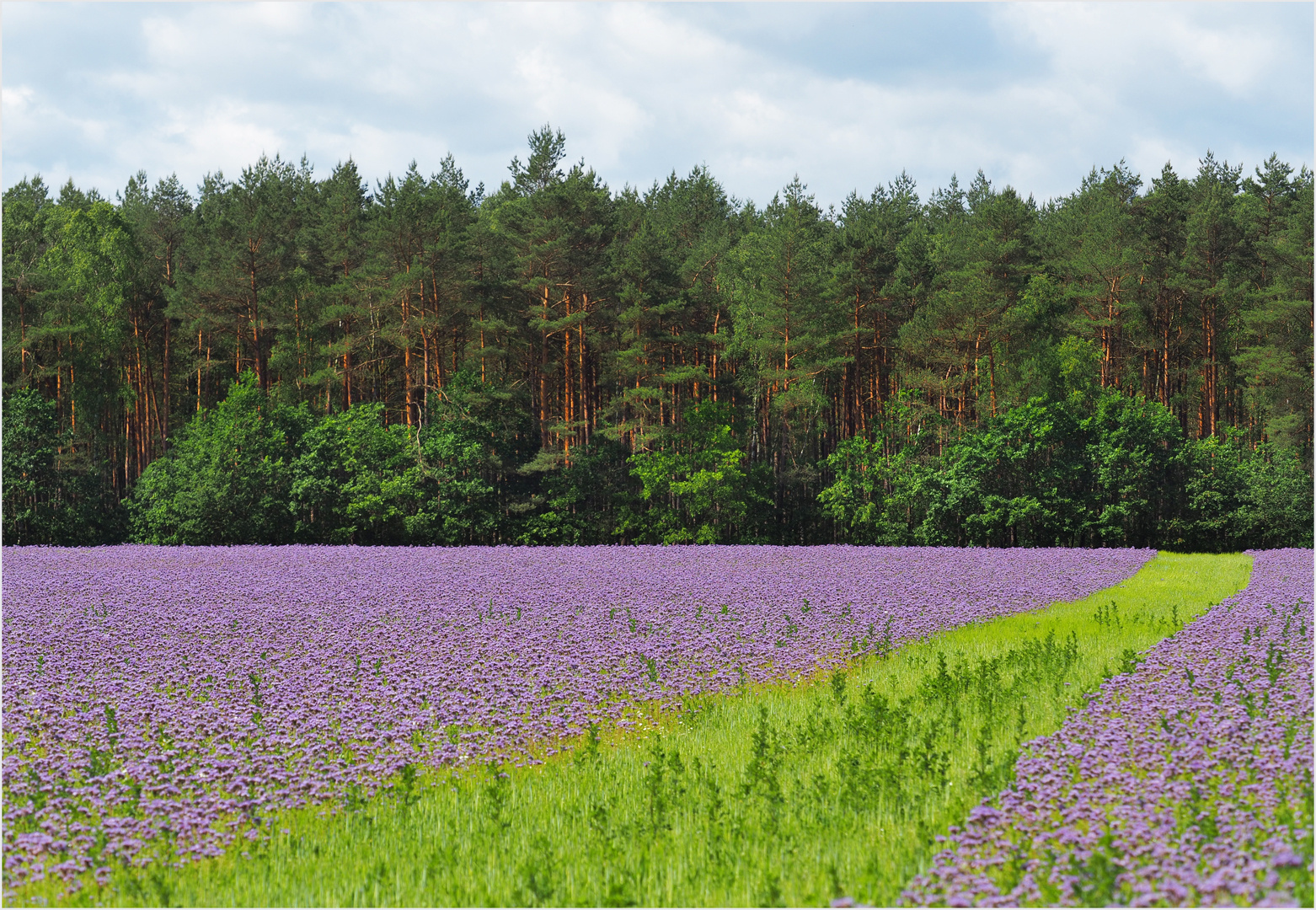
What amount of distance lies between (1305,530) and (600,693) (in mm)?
41682

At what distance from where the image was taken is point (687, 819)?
6676mm

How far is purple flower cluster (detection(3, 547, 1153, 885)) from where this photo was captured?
6875mm

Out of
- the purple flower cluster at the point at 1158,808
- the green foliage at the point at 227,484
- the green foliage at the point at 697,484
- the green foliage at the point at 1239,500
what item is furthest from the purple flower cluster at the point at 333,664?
the green foliage at the point at 1239,500

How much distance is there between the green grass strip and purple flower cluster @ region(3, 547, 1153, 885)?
0.44 m

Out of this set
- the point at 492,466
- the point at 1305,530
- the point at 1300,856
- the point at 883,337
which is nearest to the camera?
the point at 1300,856

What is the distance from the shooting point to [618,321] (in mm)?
43562

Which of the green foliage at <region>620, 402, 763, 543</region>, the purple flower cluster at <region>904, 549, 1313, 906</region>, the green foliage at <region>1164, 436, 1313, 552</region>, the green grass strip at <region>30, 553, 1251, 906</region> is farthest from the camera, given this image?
the green foliage at <region>620, 402, 763, 543</region>

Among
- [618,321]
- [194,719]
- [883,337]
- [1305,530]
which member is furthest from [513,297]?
[194,719]

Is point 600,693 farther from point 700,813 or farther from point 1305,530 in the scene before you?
point 1305,530

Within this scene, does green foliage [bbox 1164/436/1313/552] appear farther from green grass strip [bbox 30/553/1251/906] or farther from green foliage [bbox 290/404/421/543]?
green grass strip [bbox 30/553/1251/906]

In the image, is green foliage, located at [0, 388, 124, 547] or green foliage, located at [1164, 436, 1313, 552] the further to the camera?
green foliage, located at [0, 388, 124, 547]

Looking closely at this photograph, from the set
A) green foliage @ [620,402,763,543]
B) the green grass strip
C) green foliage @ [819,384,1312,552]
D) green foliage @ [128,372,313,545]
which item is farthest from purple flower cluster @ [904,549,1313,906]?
green foliage @ [128,372,313,545]

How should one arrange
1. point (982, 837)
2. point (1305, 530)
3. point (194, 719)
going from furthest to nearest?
point (1305, 530) < point (194, 719) < point (982, 837)

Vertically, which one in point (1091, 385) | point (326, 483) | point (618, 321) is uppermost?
point (618, 321)
